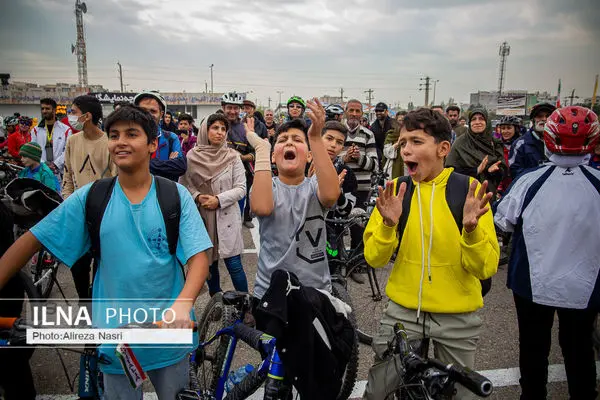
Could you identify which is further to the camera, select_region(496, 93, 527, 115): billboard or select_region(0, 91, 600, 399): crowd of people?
select_region(496, 93, 527, 115): billboard

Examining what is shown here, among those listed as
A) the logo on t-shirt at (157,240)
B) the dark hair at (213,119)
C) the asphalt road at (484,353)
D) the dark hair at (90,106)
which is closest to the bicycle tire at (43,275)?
the asphalt road at (484,353)

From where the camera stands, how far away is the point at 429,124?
80.0 inches

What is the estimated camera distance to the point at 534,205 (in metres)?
2.38

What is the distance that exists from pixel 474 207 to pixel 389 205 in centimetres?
40

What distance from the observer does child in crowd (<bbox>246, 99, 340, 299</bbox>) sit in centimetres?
228

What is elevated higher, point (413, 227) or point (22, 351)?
point (413, 227)

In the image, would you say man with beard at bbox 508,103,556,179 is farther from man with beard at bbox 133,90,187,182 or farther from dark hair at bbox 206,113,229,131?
man with beard at bbox 133,90,187,182

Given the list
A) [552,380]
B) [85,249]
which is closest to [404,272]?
[85,249]

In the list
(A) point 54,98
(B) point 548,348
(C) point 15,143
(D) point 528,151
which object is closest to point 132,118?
(B) point 548,348

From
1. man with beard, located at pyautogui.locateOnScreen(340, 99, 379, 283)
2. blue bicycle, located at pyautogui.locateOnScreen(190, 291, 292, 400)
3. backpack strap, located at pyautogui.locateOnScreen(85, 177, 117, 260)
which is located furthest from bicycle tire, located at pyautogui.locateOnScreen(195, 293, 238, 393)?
man with beard, located at pyautogui.locateOnScreen(340, 99, 379, 283)

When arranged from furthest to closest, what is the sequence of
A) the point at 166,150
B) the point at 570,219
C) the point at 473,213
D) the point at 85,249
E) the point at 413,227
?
the point at 166,150
the point at 570,219
the point at 413,227
the point at 85,249
the point at 473,213

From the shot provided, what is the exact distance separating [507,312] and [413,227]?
9.89 feet

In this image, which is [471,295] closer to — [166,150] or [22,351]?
[22,351]

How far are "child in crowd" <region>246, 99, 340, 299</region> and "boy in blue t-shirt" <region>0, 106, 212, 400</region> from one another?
0.50m
